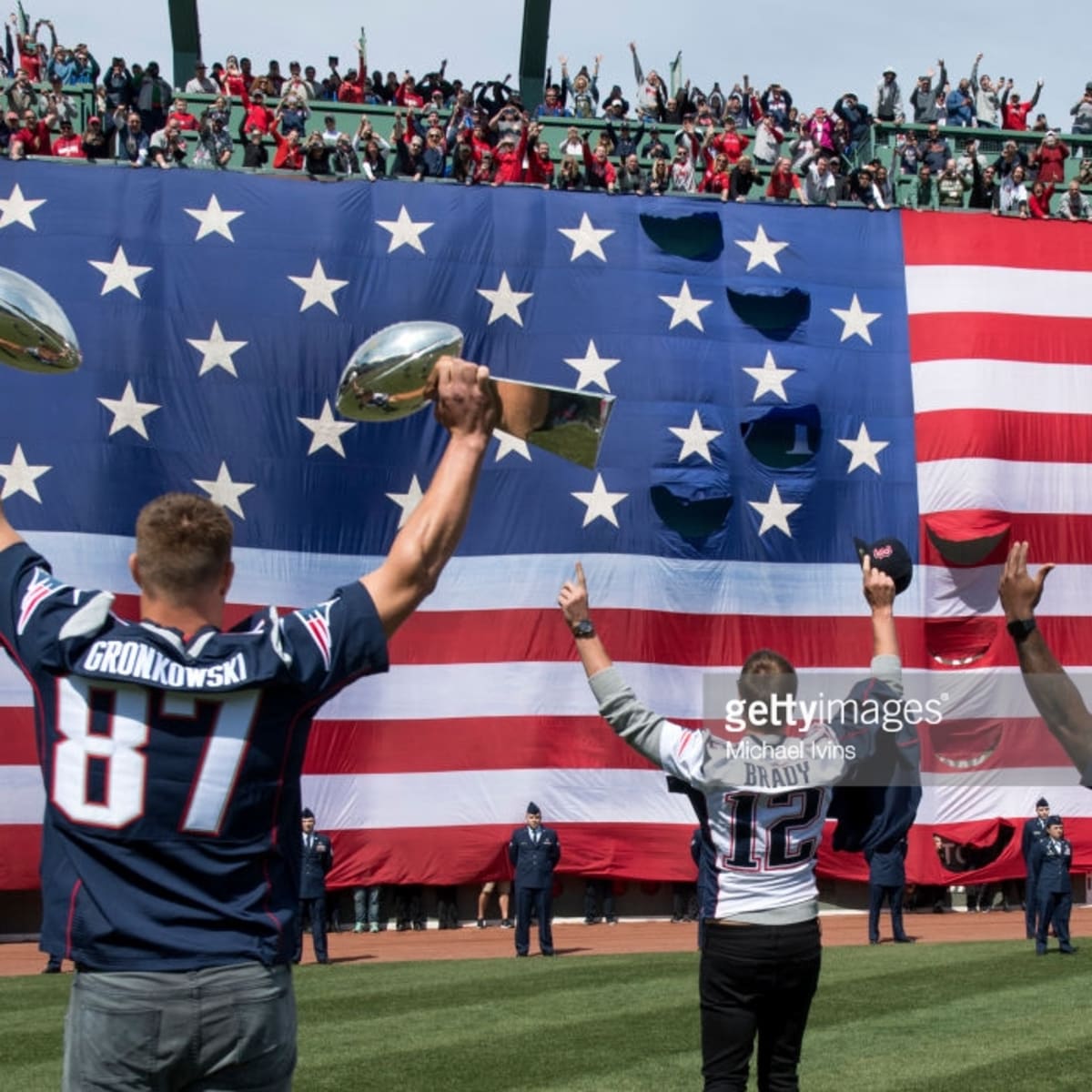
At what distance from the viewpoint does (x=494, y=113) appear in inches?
1051

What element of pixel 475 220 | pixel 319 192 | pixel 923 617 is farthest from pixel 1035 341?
pixel 319 192

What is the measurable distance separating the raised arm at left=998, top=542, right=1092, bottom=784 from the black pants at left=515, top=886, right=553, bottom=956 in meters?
15.6

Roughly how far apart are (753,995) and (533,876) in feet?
48.0

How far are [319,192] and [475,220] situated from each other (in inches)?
83.1

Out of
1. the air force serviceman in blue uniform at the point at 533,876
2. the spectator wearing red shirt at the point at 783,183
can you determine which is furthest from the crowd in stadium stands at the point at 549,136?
the air force serviceman in blue uniform at the point at 533,876

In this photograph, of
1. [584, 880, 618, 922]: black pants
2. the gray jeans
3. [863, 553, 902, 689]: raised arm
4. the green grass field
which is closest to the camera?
the gray jeans

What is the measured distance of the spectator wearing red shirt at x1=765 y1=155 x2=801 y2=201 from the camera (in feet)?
84.2

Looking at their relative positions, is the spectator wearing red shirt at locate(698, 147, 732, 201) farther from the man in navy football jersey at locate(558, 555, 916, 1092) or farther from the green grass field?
the man in navy football jersey at locate(558, 555, 916, 1092)

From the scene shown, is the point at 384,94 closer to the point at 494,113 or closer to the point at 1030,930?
the point at 494,113

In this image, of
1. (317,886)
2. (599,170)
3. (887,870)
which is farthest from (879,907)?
(599,170)

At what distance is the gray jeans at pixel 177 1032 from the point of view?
3.04 meters

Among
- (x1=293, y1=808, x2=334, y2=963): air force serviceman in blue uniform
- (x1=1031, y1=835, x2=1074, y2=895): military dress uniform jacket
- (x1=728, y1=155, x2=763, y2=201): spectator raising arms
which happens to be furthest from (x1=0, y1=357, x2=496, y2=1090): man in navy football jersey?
(x1=728, y1=155, x2=763, y2=201): spectator raising arms

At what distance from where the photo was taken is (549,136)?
27297mm

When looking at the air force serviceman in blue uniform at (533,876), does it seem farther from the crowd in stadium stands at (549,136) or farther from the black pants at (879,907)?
the crowd in stadium stands at (549,136)
